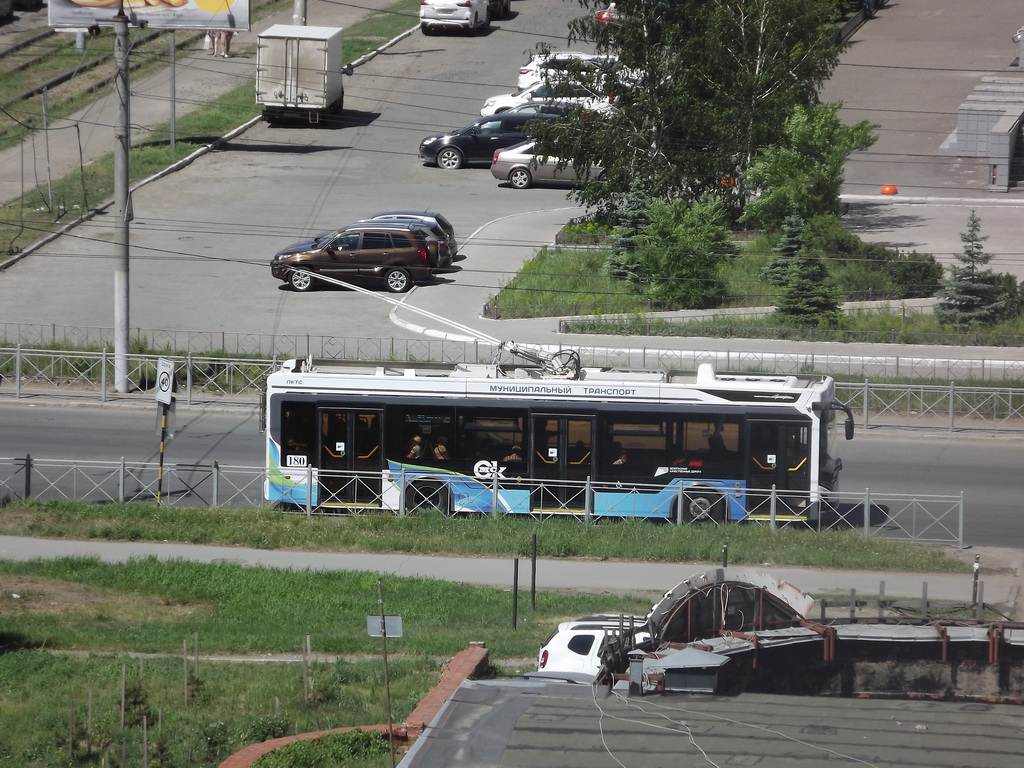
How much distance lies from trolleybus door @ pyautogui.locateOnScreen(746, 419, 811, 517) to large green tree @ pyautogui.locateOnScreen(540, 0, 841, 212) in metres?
18.7

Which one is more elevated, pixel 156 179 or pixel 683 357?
pixel 156 179

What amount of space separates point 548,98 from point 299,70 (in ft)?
36.3

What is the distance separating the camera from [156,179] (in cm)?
4425

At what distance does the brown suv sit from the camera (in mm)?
35250

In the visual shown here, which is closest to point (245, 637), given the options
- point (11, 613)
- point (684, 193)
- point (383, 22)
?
point (11, 613)

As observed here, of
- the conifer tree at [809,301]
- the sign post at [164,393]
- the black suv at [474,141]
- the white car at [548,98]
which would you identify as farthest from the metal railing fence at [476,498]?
the black suv at [474,141]

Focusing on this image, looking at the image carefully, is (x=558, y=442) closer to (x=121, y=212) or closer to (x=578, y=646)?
(x=578, y=646)

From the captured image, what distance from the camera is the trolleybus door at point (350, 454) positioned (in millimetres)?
21250

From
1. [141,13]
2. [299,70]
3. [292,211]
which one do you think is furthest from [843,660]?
[299,70]

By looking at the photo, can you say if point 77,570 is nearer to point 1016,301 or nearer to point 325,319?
point 325,319

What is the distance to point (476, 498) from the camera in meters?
21.0

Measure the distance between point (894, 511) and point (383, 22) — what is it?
4720 cm

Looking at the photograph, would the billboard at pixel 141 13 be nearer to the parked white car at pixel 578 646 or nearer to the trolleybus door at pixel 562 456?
the trolleybus door at pixel 562 456

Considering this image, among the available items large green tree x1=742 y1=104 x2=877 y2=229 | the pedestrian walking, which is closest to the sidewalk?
large green tree x1=742 y1=104 x2=877 y2=229
